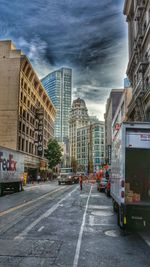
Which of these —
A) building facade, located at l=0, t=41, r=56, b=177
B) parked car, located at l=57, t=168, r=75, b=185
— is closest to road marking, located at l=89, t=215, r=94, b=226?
parked car, located at l=57, t=168, r=75, b=185

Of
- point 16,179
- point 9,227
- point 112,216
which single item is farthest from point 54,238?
point 16,179

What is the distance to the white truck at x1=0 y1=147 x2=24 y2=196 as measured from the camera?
81.6 ft

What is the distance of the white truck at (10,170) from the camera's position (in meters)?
24.9

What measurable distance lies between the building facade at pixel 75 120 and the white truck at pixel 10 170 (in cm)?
13538

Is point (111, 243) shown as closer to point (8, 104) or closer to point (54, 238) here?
point (54, 238)

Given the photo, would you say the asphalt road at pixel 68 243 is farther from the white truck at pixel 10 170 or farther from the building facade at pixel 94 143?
the building facade at pixel 94 143

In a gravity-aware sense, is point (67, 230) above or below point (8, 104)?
below

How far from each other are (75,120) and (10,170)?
14195 cm

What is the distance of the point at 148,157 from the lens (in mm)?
12211

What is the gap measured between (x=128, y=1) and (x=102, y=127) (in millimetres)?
123597

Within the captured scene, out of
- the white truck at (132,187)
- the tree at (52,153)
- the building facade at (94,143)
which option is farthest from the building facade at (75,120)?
the white truck at (132,187)

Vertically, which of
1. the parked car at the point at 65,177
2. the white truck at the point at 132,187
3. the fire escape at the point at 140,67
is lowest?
the parked car at the point at 65,177

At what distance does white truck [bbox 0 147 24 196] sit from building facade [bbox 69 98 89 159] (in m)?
135

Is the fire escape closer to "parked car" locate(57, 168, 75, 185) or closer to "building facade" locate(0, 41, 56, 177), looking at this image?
"parked car" locate(57, 168, 75, 185)
